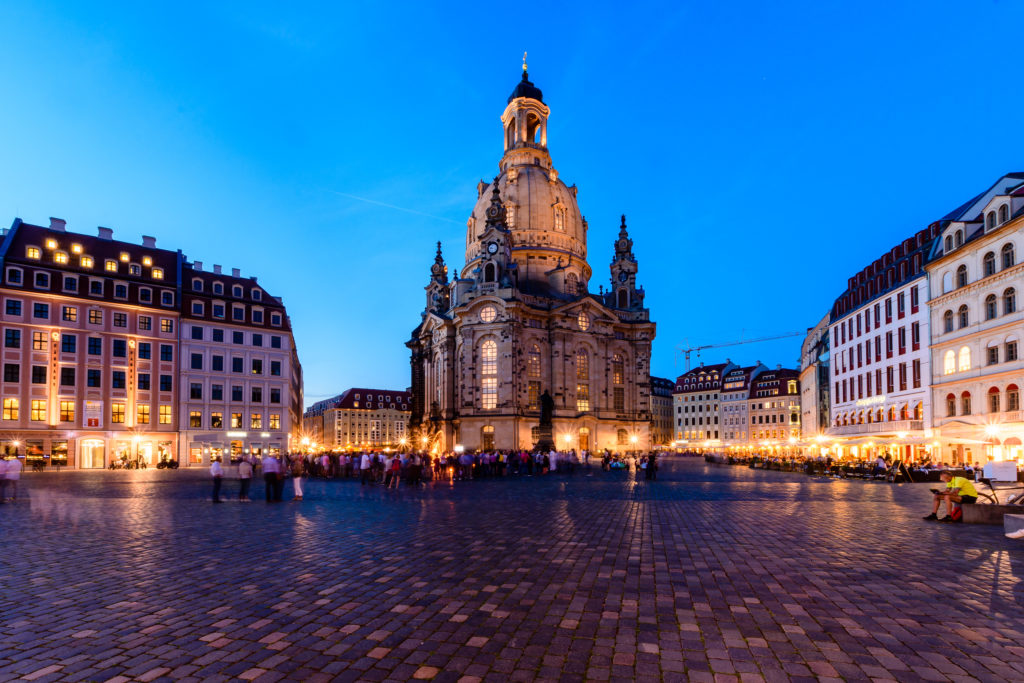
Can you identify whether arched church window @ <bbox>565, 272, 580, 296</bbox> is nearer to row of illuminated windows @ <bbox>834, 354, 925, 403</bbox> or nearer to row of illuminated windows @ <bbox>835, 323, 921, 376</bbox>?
row of illuminated windows @ <bbox>835, 323, 921, 376</bbox>

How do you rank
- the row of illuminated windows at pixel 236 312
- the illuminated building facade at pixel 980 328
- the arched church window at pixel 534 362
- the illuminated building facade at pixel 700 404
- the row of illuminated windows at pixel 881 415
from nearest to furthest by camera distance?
1. the illuminated building facade at pixel 980 328
2. the row of illuminated windows at pixel 881 415
3. the row of illuminated windows at pixel 236 312
4. the arched church window at pixel 534 362
5. the illuminated building facade at pixel 700 404

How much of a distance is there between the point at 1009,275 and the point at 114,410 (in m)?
69.2

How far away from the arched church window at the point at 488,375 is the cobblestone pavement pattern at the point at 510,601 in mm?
65443

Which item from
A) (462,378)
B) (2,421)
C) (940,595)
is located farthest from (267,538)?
(462,378)

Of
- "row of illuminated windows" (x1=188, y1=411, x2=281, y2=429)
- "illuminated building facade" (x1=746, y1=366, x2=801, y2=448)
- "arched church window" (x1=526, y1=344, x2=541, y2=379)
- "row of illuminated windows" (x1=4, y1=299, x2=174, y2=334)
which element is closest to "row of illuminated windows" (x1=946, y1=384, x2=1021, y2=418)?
"arched church window" (x1=526, y1=344, x2=541, y2=379)

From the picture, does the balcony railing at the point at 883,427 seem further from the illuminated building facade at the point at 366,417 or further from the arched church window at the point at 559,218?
the illuminated building facade at the point at 366,417

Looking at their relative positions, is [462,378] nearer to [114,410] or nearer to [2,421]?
[114,410]

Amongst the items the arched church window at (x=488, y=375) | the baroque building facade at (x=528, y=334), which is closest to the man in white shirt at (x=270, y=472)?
the baroque building facade at (x=528, y=334)

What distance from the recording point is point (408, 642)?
20.9 ft

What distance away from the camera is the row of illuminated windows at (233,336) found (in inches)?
2501

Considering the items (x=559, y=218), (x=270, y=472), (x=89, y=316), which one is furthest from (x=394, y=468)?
(x=559, y=218)

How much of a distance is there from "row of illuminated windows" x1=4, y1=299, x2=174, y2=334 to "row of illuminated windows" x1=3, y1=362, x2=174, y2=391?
429 centimetres

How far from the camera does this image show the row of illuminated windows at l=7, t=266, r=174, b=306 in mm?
54219

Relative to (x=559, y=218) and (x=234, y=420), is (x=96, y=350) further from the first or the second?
(x=559, y=218)
